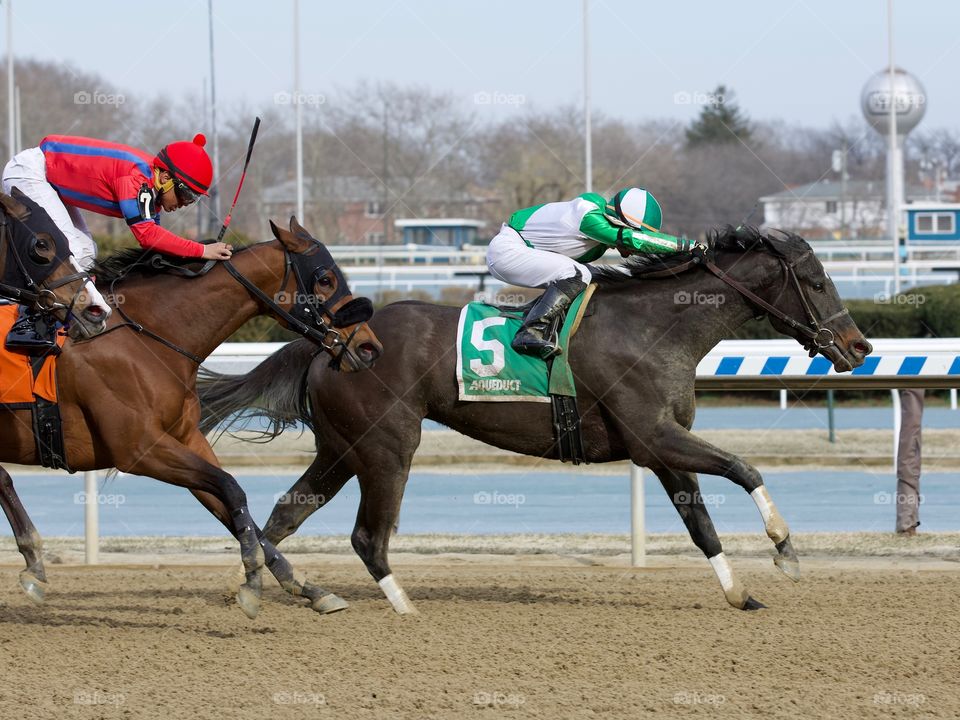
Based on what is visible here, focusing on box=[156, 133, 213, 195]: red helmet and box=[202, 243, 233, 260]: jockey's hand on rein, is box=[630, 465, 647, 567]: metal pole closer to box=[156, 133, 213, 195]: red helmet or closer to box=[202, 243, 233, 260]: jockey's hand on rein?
box=[202, 243, 233, 260]: jockey's hand on rein

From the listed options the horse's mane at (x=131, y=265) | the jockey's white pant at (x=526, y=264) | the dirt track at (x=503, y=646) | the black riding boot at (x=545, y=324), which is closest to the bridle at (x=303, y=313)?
the horse's mane at (x=131, y=265)

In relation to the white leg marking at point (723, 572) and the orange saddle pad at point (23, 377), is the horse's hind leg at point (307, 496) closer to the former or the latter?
the orange saddle pad at point (23, 377)

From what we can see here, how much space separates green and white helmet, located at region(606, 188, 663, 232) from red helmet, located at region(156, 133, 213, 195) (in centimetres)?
187

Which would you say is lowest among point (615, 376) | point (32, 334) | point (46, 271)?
point (615, 376)

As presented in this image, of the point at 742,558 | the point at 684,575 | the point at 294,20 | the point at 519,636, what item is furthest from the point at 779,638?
the point at 294,20

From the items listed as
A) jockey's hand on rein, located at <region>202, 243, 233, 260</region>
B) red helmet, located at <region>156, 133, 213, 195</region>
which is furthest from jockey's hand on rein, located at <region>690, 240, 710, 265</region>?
red helmet, located at <region>156, 133, 213, 195</region>

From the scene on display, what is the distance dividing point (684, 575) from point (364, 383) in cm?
217

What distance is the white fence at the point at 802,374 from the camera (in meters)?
7.21

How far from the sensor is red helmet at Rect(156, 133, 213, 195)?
18.3 ft

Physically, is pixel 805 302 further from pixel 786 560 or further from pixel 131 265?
pixel 131 265

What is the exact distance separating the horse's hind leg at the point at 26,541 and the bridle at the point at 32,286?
1.15 m

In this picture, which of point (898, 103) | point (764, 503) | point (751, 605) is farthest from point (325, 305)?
point (898, 103)

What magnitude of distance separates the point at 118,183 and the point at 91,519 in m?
2.67

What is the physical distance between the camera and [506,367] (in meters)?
6.09
